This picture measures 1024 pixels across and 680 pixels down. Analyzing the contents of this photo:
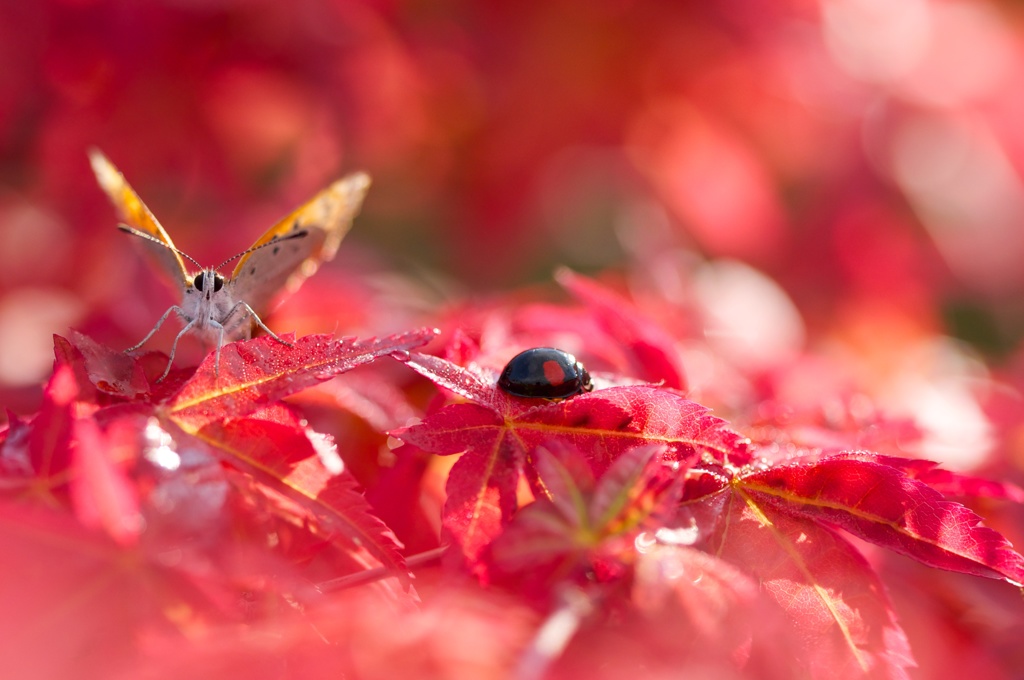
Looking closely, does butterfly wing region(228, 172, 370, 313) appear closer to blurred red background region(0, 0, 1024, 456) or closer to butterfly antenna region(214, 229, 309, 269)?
A: butterfly antenna region(214, 229, 309, 269)

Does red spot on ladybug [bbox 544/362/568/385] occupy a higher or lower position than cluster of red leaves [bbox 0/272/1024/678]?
higher

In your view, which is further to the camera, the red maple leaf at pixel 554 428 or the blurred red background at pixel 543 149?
the blurred red background at pixel 543 149

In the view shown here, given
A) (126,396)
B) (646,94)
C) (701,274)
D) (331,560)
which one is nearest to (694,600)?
(331,560)


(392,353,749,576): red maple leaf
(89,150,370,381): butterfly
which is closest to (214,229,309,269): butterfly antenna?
(89,150,370,381): butterfly

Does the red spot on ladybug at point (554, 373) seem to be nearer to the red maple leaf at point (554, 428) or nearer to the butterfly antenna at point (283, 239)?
the red maple leaf at point (554, 428)

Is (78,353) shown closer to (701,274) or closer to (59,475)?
(59,475)

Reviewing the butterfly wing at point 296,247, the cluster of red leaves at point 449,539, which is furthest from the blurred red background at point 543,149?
the cluster of red leaves at point 449,539
